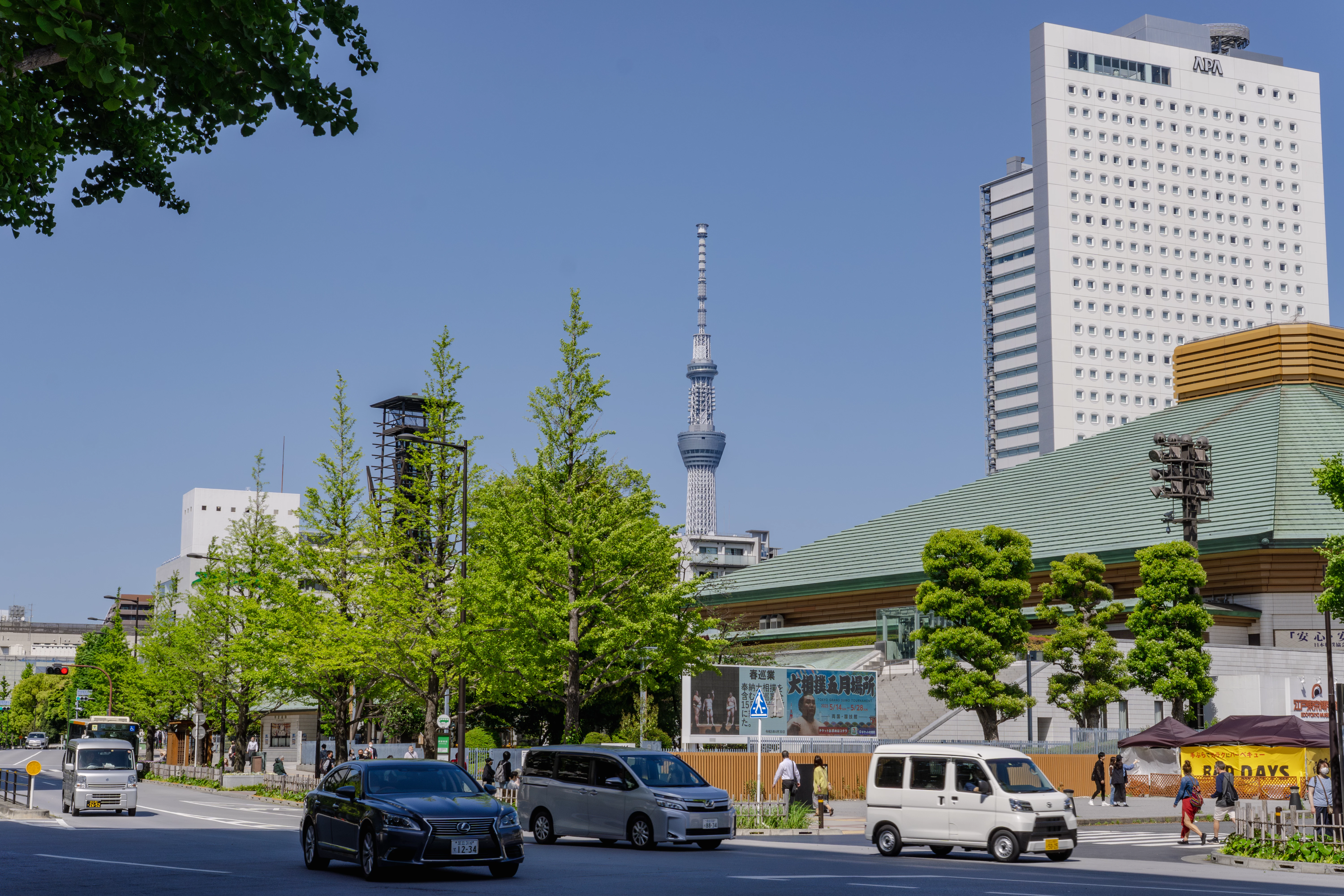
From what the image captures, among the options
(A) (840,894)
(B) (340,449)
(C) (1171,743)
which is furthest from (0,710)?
(A) (840,894)

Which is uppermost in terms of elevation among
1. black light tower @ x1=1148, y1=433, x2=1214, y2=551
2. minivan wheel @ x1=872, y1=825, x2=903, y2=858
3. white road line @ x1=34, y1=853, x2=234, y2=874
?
black light tower @ x1=1148, y1=433, x2=1214, y2=551

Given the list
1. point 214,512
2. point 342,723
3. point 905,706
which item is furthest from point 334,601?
point 214,512

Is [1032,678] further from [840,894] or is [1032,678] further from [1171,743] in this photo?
[840,894]

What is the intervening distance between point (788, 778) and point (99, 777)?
16.8m

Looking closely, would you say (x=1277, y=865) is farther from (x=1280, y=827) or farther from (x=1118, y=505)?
(x=1118, y=505)

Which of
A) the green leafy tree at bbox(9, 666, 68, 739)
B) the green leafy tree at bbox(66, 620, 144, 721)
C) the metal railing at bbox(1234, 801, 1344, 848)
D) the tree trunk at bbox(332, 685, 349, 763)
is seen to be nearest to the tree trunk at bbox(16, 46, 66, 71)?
the metal railing at bbox(1234, 801, 1344, 848)

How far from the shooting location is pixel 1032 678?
175 feet

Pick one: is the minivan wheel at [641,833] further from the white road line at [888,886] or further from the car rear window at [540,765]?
the white road line at [888,886]

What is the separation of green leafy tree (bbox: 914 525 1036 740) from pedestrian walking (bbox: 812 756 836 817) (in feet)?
41.8

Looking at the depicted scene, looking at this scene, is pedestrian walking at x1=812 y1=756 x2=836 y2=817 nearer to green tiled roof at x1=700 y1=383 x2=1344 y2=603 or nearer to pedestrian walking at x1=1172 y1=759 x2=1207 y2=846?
pedestrian walking at x1=1172 y1=759 x2=1207 y2=846

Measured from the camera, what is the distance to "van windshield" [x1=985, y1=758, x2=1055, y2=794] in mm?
A: 23328

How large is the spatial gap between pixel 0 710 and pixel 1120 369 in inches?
6157

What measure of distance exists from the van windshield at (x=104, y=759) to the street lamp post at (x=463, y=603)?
8.32 m

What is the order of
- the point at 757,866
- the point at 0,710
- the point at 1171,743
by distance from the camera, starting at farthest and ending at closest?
the point at 0,710 → the point at 1171,743 → the point at 757,866
